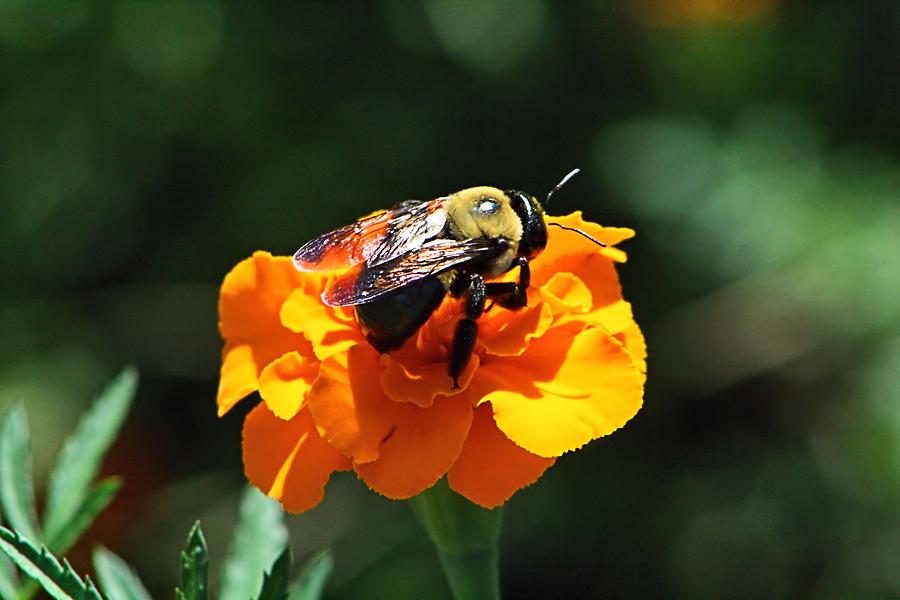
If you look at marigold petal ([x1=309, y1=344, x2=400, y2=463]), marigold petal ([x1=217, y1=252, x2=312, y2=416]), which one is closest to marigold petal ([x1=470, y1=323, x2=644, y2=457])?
marigold petal ([x1=309, y1=344, x2=400, y2=463])

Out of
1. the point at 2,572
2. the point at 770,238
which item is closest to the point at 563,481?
the point at 770,238

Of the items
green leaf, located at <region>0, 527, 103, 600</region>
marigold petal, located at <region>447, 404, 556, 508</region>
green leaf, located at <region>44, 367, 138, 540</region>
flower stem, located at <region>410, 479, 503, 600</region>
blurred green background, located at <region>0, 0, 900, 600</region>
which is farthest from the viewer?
blurred green background, located at <region>0, 0, 900, 600</region>

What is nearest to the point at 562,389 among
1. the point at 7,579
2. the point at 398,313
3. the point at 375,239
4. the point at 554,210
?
the point at 398,313

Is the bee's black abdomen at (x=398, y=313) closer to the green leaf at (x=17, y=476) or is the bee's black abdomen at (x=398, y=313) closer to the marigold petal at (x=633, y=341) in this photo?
the marigold petal at (x=633, y=341)

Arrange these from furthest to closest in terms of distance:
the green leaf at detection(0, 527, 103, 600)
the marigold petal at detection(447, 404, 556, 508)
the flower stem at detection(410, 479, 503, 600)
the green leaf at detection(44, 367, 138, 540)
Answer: the green leaf at detection(44, 367, 138, 540)
the flower stem at detection(410, 479, 503, 600)
the marigold petal at detection(447, 404, 556, 508)
the green leaf at detection(0, 527, 103, 600)

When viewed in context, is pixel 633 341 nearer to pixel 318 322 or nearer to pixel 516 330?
pixel 516 330

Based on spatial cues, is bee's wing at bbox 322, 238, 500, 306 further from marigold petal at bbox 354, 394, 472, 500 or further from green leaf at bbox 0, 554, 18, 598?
green leaf at bbox 0, 554, 18, 598

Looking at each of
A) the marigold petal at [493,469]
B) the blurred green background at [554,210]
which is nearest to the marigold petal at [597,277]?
the marigold petal at [493,469]

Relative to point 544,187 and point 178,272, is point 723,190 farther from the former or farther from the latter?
point 178,272
